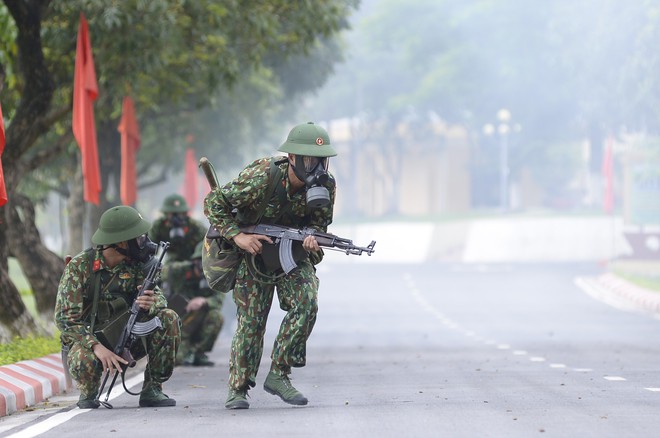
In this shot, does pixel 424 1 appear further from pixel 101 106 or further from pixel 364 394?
pixel 364 394

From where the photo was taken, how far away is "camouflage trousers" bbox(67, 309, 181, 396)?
10422mm

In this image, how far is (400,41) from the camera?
78188mm

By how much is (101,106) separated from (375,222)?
5361cm

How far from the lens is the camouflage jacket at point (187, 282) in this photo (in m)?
15.6

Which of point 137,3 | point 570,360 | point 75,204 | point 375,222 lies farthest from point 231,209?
point 375,222

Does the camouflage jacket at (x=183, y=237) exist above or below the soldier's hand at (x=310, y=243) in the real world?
above

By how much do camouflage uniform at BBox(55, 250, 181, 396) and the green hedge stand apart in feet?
7.89

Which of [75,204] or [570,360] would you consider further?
[75,204]

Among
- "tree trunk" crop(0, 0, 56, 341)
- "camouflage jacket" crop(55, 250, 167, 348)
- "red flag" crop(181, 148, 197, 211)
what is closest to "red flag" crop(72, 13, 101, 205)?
"tree trunk" crop(0, 0, 56, 341)

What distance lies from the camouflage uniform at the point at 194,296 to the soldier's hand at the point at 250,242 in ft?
18.6

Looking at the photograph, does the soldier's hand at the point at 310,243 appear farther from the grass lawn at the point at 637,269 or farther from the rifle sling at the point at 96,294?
the grass lawn at the point at 637,269

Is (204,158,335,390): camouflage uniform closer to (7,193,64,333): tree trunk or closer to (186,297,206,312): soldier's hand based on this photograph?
(186,297,206,312): soldier's hand

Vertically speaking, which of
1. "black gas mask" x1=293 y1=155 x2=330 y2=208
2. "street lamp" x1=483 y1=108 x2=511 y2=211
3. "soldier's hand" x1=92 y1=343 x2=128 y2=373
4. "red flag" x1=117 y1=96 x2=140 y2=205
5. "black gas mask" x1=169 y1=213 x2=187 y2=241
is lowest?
"soldier's hand" x1=92 y1=343 x2=128 y2=373

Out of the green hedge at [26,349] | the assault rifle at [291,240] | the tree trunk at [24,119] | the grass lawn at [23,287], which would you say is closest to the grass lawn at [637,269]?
the grass lawn at [23,287]
